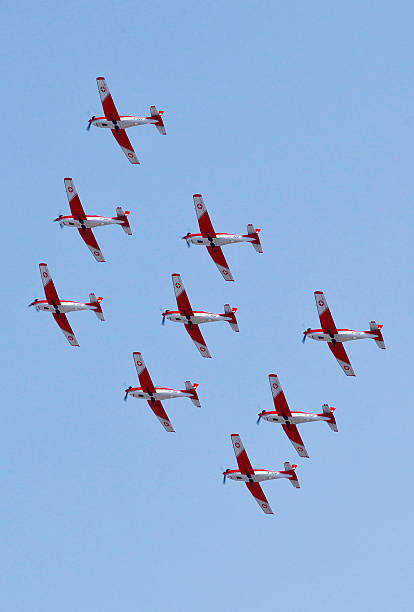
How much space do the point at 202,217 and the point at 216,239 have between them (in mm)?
2423

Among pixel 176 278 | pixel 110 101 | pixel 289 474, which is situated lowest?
pixel 289 474

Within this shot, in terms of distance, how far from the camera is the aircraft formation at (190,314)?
142 meters

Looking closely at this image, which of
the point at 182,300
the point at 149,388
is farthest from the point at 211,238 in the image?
the point at 149,388

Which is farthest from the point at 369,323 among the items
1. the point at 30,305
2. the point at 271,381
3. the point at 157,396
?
the point at 30,305

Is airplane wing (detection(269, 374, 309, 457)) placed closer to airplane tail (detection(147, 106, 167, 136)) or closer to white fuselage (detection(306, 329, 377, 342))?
white fuselage (detection(306, 329, 377, 342))

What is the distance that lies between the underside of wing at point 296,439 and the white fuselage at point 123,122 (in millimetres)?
31385

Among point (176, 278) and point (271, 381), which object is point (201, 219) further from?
point (271, 381)

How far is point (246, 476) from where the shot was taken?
147000 mm

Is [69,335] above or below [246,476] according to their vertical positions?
above

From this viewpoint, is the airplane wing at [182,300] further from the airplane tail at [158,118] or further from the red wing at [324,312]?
the airplane tail at [158,118]

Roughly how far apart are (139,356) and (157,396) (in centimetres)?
412

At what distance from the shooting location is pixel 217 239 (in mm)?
144250

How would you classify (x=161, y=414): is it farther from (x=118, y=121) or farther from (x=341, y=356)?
(x=118, y=121)

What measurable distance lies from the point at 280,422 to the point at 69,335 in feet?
70.7
